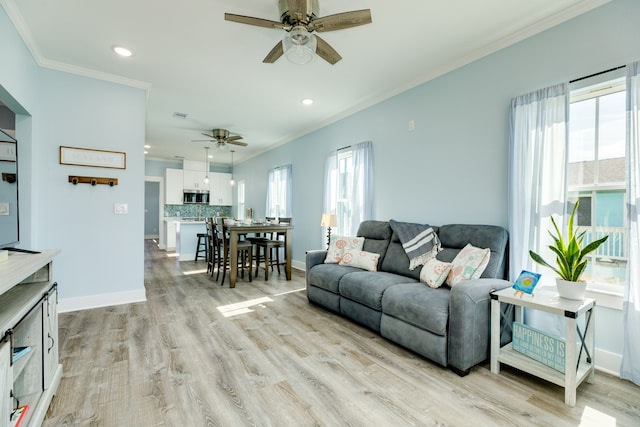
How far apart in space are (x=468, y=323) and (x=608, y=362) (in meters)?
1.10

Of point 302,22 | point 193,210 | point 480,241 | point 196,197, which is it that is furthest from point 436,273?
point 193,210

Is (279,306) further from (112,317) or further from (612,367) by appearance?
(612,367)

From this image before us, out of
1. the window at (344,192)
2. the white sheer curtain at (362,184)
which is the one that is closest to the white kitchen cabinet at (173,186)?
the window at (344,192)

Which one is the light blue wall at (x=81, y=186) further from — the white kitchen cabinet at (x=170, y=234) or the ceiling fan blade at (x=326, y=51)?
the white kitchen cabinet at (x=170, y=234)

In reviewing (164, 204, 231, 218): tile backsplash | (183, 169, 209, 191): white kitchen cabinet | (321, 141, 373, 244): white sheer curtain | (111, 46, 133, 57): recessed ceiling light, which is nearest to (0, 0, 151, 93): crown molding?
(111, 46, 133, 57): recessed ceiling light

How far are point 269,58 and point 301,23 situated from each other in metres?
0.61

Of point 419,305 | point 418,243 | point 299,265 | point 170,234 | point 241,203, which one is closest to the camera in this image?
point 419,305

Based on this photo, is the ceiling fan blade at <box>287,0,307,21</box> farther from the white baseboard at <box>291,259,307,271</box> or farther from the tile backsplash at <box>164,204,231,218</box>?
the tile backsplash at <box>164,204,231,218</box>

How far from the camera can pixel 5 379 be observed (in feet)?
3.87

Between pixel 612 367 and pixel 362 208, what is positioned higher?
pixel 362 208

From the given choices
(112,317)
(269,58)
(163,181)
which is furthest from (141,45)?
(163,181)

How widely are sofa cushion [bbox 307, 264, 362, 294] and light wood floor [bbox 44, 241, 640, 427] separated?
403 mm

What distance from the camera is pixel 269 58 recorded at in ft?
8.82

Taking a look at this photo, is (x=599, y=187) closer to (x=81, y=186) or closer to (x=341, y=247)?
(x=341, y=247)
